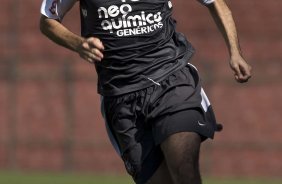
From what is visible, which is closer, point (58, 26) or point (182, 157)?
point (182, 157)

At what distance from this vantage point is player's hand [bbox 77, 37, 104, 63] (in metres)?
5.54

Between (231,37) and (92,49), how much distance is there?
3.27 ft

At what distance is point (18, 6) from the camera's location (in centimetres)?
1702

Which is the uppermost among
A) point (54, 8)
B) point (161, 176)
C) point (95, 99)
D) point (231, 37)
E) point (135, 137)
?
point (54, 8)

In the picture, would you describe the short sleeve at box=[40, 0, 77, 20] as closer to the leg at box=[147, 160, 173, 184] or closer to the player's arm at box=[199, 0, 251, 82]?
the player's arm at box=[199, 0, 251, 82]

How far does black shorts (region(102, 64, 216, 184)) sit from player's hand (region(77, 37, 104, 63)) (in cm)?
59

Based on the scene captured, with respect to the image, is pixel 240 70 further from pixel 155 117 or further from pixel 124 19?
pixel 124 19

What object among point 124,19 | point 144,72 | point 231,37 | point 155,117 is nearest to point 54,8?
point 124,19

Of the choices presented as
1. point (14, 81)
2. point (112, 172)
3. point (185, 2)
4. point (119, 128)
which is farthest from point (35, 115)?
point (119, 128)

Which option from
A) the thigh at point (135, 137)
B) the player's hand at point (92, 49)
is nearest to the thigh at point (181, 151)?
→ the thigh at point (135, 137)

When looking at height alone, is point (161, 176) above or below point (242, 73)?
below

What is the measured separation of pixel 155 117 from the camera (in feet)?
19.7

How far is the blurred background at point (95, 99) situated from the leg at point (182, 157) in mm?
8864

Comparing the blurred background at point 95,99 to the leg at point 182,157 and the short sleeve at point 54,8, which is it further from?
the leg at point 182,157
